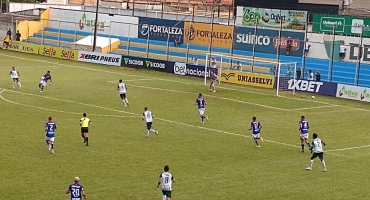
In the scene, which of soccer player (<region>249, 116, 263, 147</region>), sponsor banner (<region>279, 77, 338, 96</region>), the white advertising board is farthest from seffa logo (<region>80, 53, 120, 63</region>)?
soccer player (<region>249, 116, 263, 147</region>)

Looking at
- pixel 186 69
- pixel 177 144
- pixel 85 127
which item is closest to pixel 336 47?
pixel 186 69

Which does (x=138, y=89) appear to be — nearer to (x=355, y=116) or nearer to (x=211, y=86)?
(x=211, y=86)

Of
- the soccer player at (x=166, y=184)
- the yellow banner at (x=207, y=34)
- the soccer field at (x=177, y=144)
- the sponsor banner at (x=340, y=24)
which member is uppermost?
the sponsor banner at (x=340, y=24)

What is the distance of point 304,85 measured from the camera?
63.2 metres

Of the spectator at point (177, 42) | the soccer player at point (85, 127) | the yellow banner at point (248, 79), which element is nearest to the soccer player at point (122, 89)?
the soccer player at point (85, 127)

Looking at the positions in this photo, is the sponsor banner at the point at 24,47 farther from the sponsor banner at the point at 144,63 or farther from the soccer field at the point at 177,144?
the soccer field at the point at 177,144

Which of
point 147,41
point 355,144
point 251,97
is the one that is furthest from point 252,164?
point 147,41

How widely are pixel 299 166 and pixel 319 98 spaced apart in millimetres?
25164

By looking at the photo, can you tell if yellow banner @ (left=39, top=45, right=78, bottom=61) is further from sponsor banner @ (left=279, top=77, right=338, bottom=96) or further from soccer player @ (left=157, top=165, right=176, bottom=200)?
soccer player @ (left=157, top=165, right=176, bottom=200)

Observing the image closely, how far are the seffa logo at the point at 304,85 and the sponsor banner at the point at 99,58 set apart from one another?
64.5 ft

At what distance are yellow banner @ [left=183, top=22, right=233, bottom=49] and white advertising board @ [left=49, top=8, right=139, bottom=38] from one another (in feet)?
18.8

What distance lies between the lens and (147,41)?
80125 mm

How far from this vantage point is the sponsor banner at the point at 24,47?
82894 millimetres

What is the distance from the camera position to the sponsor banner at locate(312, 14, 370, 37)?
7406 cm
